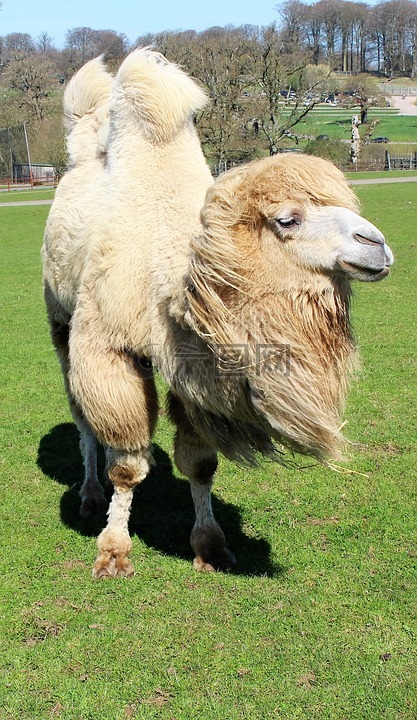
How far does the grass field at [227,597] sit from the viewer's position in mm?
3143

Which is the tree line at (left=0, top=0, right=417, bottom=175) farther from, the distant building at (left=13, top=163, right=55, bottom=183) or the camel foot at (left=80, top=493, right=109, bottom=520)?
the camel foot at (left=80, top=493, right=109, bottom=520)

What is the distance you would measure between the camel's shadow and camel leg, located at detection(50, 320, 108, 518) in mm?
97

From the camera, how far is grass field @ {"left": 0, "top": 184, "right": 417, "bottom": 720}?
3.14m

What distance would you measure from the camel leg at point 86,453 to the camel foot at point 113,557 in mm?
795

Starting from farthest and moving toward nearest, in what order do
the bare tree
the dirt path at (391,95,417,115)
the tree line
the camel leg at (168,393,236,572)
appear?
the dirt path at (391,95,417,115)
the bare tree
the tree line
the camel leg at (168,393,236,572)

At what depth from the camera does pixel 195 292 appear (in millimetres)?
3143

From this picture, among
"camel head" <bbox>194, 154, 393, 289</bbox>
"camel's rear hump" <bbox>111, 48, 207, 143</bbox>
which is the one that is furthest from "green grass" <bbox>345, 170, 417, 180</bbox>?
"camel head" <bbox>194, 154, 393, 289</bbox>

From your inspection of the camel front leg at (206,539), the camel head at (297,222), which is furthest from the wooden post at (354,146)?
the camel head at (297,222)

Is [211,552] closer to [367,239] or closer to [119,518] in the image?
[119,518]

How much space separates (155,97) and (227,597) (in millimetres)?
2793

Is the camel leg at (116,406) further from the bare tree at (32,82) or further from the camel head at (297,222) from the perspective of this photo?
the bare tree at (32,82)

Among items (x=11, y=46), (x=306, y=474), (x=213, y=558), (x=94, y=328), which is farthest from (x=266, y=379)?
(x=11, y=46)

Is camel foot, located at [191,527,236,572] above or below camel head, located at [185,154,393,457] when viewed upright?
below

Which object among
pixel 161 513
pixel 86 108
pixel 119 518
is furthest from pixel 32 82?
pixel 119 518
